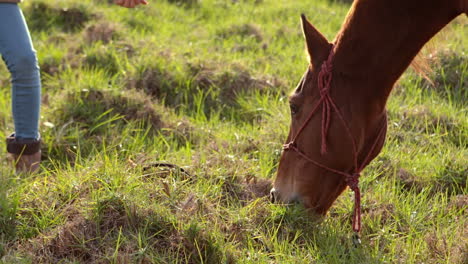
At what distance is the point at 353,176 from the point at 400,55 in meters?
0.57

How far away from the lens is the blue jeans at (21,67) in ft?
10.6

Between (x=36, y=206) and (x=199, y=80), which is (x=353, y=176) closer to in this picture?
(x=36, y=206)

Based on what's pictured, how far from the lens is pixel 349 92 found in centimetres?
270

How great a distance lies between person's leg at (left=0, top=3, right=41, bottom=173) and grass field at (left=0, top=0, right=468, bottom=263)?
0.20m

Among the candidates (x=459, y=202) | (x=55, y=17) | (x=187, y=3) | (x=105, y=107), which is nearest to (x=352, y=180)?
(x=459, y=202)

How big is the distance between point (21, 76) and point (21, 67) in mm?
56

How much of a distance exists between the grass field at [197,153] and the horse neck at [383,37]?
0.96 ft

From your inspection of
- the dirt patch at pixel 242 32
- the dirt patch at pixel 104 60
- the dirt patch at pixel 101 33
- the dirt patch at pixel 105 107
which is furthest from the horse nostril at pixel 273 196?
the dirt patch at pixel 242 32

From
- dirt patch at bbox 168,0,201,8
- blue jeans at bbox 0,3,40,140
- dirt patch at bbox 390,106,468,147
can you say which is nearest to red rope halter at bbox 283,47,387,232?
dirt patch at bbox 390,106,468,147

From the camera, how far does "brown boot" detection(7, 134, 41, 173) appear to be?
11.2ft

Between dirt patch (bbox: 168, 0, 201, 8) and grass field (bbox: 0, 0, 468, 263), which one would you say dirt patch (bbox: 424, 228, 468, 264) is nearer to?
grass field (bbox: 0, 0, 468, 263)

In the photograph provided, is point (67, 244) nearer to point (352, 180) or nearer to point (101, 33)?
point (352, 180)

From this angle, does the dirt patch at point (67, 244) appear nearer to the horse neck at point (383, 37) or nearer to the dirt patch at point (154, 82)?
the horse neck at point (383, 37)

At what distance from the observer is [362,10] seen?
2.66 metres
